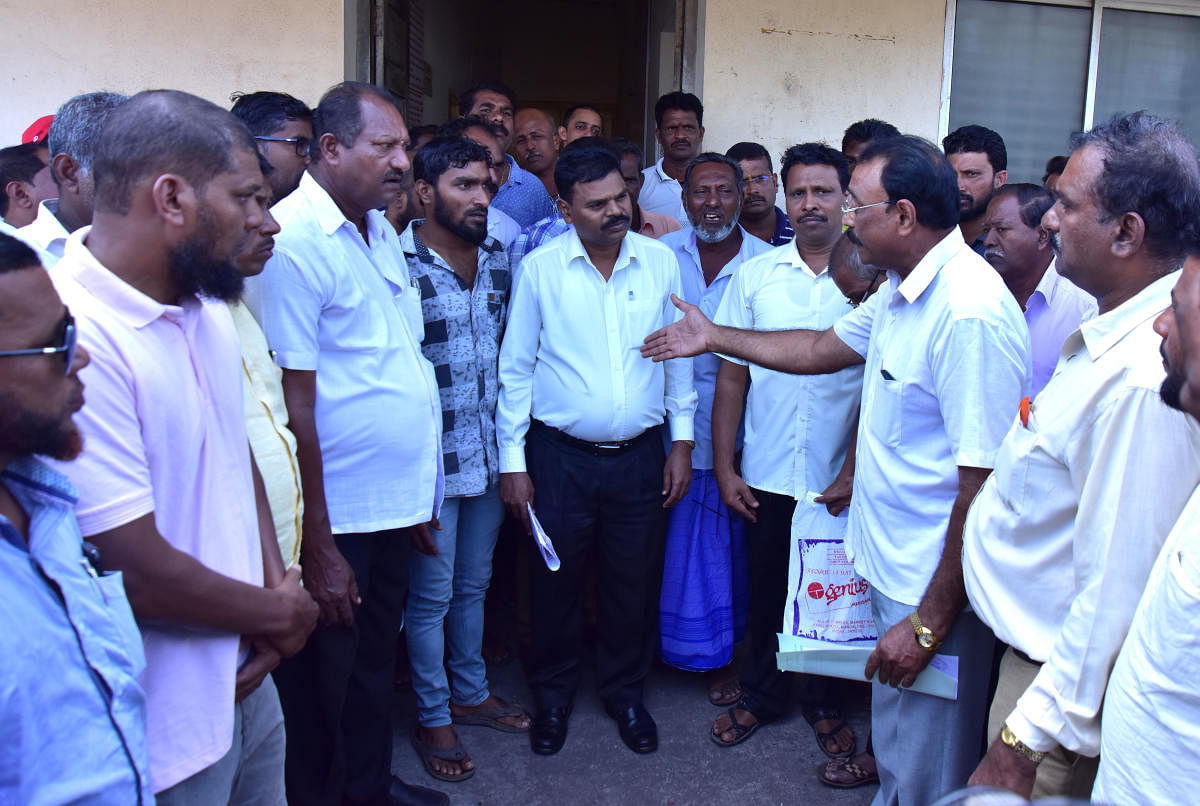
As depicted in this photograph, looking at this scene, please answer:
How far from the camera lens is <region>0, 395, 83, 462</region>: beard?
48.0 inches

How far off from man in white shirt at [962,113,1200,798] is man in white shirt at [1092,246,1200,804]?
5 centimetres

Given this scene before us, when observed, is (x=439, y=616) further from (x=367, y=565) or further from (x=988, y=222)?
(x=988, y=222)

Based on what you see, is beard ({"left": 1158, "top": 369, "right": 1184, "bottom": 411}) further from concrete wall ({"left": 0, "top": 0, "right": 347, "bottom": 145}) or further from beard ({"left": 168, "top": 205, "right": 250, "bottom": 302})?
concrete wall ({"left": 0, "top": 0, "right": 347, "bottom": 145})

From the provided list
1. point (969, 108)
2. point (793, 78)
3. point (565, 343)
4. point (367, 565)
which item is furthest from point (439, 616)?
point (969, 108)

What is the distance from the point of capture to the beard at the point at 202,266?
163cm

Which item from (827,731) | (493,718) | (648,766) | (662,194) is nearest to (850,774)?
(827,731)

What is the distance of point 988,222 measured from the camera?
11.1 feet

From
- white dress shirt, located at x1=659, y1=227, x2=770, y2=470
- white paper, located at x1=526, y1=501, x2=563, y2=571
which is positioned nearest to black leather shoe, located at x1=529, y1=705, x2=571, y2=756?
white paper, located at x1=526, y1=501, x2=563, y2=571

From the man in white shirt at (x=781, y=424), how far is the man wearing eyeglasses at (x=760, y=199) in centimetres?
67

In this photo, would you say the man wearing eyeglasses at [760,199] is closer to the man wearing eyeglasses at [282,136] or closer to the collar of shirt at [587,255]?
the collar of shirt at [587,255]

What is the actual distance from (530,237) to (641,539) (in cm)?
134

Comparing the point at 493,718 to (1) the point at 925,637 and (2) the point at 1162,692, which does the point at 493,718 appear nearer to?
(1) the point at 925,637

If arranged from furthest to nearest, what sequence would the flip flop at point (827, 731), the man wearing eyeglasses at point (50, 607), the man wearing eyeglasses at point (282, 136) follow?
the flip flop at point (827, 731) → the man wearing eyeglasses at point (282, 136) → the man wearing eyeglasses at point (50, 607)

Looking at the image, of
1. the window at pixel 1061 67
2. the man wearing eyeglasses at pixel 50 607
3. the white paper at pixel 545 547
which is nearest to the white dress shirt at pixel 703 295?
the white paper at pixel 545 547
